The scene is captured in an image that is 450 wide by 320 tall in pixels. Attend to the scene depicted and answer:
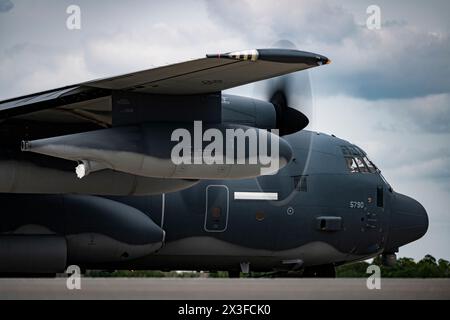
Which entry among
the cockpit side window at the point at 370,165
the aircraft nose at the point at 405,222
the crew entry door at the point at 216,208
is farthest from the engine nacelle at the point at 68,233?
the aircraft nose at the point at 405,222

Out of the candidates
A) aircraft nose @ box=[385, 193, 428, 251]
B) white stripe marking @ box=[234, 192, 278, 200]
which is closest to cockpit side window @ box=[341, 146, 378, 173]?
aircraft nose @ box=[385, 193, 428, 251]

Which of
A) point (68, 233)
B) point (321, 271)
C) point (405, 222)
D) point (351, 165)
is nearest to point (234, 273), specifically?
point (321, 271)

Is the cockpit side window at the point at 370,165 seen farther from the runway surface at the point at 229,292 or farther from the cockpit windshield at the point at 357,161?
the runway surface at the point at 229,292

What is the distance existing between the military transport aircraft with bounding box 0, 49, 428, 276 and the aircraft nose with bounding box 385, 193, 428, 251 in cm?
3

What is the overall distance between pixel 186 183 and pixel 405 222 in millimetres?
7617

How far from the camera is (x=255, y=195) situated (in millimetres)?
22141

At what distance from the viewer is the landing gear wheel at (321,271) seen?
2414 centimetres

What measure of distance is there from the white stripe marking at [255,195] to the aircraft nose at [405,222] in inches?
145

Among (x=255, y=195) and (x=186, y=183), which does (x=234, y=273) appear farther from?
(x=186, y=183)

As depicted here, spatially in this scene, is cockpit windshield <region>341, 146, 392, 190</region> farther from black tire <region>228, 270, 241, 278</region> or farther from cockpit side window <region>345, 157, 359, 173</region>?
black tire <region>228, 270, 241, 278</region>

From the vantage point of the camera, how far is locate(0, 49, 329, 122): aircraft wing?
14.3 metres

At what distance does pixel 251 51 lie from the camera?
13.9m
